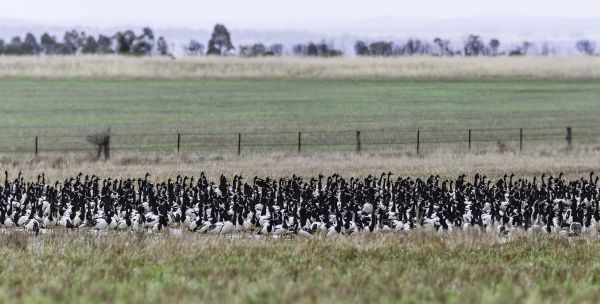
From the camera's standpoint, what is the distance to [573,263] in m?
14.5

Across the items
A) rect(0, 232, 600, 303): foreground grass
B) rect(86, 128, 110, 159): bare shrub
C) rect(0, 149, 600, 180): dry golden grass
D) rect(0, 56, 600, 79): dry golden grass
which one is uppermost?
rect(0, 56, 600, 79): dry golden grass

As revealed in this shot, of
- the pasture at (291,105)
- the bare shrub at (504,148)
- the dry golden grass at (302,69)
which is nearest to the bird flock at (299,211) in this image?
the bare shrub at (504,148)

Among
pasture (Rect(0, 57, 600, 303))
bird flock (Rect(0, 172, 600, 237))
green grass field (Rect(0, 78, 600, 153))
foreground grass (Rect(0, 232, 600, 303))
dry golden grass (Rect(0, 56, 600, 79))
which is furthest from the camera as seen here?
dry golden grass (Rect(0, 56, 600, 79))

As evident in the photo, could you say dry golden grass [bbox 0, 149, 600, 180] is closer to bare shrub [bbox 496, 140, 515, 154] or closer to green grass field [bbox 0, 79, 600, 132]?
bare shrub [bbox 496, 140, 515, 154]

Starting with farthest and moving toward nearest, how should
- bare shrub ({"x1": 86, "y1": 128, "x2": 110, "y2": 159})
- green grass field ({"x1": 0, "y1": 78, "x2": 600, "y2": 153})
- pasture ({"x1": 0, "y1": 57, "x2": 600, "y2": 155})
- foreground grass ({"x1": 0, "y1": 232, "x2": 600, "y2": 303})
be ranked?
green grass field ({"x1": 0, "y1": 78, "x2": 600, "y2": 153})
pasture ({"x1": 0, "y1": 57, "x2": 600, "y2": 155})
bare shrub ({"x1": 86, "y1": 128, "x2": 110, "y2": 159})
foreground grass ({"x1": 0, "y1": 232, "x2": 600, "y2": 303})

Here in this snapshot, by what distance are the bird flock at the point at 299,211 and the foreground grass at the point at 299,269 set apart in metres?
3.01

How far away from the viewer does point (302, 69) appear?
111250 millimetres

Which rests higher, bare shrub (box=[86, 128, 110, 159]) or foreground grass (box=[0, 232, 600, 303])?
foreground grass (box=[0, 232, 600, 303])

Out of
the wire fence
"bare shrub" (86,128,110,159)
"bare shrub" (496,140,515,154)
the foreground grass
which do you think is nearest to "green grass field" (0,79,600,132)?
the wire fence

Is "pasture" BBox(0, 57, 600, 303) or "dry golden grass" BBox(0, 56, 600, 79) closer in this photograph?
"pasture" BBox(0, 57, 600, 303)

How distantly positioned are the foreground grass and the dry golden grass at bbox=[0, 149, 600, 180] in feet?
55.0

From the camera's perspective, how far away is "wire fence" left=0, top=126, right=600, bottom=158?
1777 inches

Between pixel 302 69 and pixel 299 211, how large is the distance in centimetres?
8959

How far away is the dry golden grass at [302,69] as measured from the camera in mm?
106062
